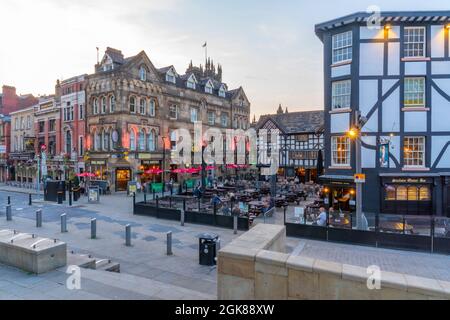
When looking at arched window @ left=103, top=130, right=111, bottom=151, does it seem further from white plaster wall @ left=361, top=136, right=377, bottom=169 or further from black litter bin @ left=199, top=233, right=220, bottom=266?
white plaster wall @ left=361, top=136, right=377, bottom=169

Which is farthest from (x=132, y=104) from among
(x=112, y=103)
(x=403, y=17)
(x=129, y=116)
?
(x=403, y=17)

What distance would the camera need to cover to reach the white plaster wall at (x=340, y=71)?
18.6 m

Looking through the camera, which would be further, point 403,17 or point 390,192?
point 390,192

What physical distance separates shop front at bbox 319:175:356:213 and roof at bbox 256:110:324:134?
1947 cm

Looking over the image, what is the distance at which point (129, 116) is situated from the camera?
103 feet

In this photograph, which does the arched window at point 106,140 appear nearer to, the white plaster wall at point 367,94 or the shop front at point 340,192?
the shop front at point 340,192

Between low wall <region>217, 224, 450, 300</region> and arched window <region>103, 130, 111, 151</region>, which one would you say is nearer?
low wall <region>217, 224, 450, 300</region>

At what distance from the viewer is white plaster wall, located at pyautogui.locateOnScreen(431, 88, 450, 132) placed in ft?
58.3

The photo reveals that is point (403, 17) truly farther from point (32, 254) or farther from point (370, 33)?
point (32, 254)

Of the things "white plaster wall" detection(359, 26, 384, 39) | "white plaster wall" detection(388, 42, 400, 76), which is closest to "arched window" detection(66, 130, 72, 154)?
"white plaster wall" detection(359, 26, 384, 39)

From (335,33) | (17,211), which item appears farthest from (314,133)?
(17,211)

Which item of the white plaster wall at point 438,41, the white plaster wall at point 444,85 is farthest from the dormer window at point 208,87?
the white plaster wall at point 444,85

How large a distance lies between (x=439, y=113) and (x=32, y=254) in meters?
21.9

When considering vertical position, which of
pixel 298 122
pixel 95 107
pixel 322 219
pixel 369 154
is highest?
pixel 95 107
